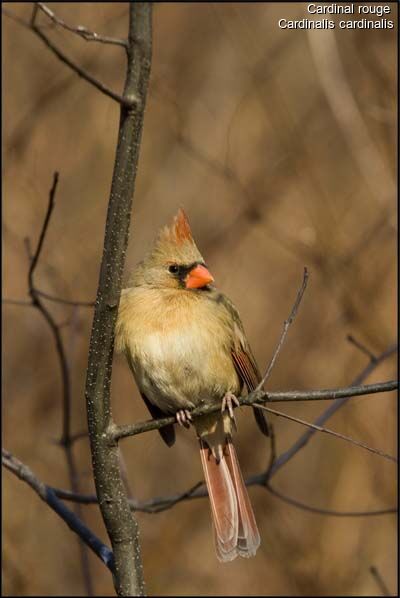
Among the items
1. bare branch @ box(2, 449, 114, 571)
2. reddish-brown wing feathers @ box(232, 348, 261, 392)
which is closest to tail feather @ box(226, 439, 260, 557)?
reddish-brown wing feathers @ box(232, 348, 261, 392)

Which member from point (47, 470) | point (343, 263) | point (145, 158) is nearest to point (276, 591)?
point (47, 470)

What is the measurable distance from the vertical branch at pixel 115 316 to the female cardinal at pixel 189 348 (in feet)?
1.93

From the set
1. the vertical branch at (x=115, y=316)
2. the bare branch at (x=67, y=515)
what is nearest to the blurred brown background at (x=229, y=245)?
the bare branch at (x=67, y=515)

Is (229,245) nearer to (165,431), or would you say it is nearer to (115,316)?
(165,431)

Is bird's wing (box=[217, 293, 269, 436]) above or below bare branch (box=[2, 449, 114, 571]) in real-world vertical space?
above

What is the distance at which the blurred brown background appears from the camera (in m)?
5.50

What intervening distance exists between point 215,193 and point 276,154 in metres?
0.57

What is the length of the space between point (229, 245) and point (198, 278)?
2.97 metres

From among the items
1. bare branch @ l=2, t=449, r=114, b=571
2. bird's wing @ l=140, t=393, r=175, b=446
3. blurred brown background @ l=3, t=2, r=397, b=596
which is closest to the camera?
bare branch @ l=2, t=449, r=114, b=571

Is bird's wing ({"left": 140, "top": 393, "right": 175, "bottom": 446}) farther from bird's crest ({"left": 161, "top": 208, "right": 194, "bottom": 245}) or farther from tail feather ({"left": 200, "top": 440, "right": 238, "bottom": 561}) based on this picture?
bird's crest ({"left": 161, "top": 208, "right": 194, "bottom": 245})

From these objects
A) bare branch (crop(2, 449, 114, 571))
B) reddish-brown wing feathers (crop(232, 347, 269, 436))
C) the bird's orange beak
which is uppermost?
the bird's orange beak

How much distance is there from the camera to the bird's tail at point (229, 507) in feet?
9.10

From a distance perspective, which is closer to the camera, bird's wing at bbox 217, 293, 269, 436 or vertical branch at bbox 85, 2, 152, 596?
vertical branch at bbox 85, 2, 152, 596

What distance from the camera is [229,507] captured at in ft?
9.48
